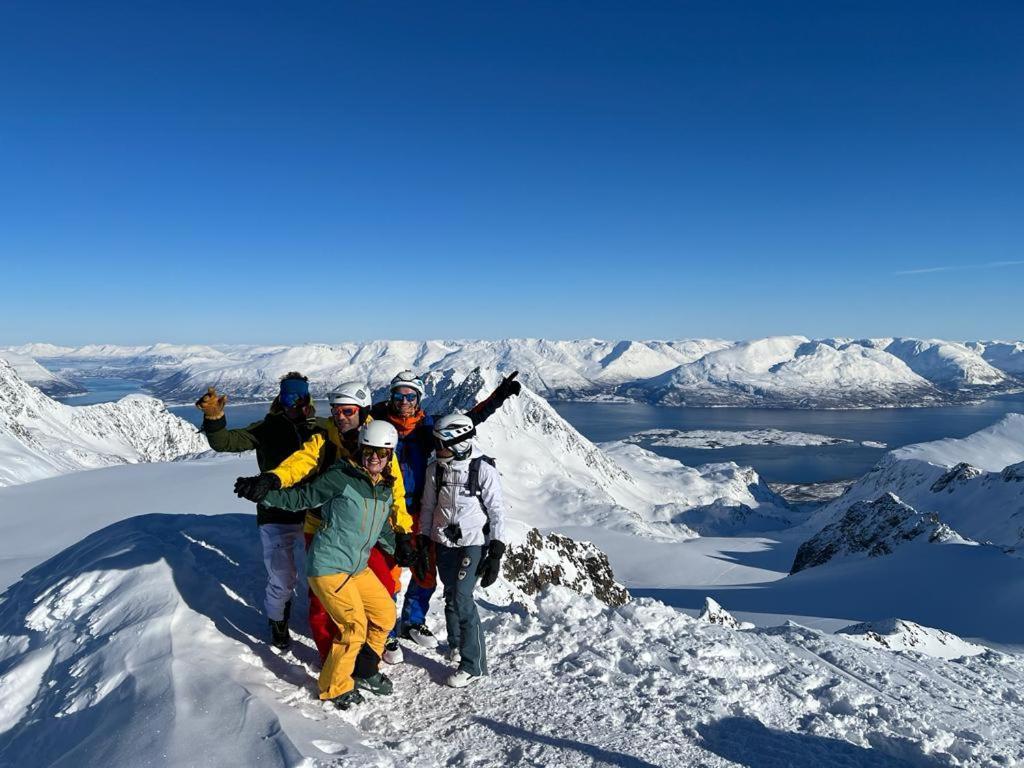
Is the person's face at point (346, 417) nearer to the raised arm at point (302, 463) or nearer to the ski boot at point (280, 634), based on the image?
the raised arm at point (302, 463)

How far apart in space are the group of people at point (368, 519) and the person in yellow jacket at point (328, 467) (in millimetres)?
11

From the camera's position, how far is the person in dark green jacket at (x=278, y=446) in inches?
209

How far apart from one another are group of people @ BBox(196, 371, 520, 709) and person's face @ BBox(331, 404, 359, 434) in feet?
0.04

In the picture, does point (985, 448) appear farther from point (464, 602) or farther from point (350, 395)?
point (350, 395)

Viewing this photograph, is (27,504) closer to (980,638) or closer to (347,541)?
(347,541)

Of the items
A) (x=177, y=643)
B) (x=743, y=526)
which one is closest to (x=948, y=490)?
(x=743, y=526)

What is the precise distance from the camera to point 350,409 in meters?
5.12

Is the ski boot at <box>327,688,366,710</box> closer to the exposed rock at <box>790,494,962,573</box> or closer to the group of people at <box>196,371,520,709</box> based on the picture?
the group of people at <box>196,371,520,709</box>

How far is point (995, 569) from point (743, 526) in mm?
64370

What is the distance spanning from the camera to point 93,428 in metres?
116

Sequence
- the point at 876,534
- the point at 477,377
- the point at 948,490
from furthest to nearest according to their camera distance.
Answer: the point at 477,377
the point at 948,490
the point at 876,534

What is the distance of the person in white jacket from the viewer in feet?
17.4

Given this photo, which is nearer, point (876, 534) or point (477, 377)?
point (876, 534)

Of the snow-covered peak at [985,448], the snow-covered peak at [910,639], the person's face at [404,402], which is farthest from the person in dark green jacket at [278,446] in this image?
the snow-covered peak at [985,448]
